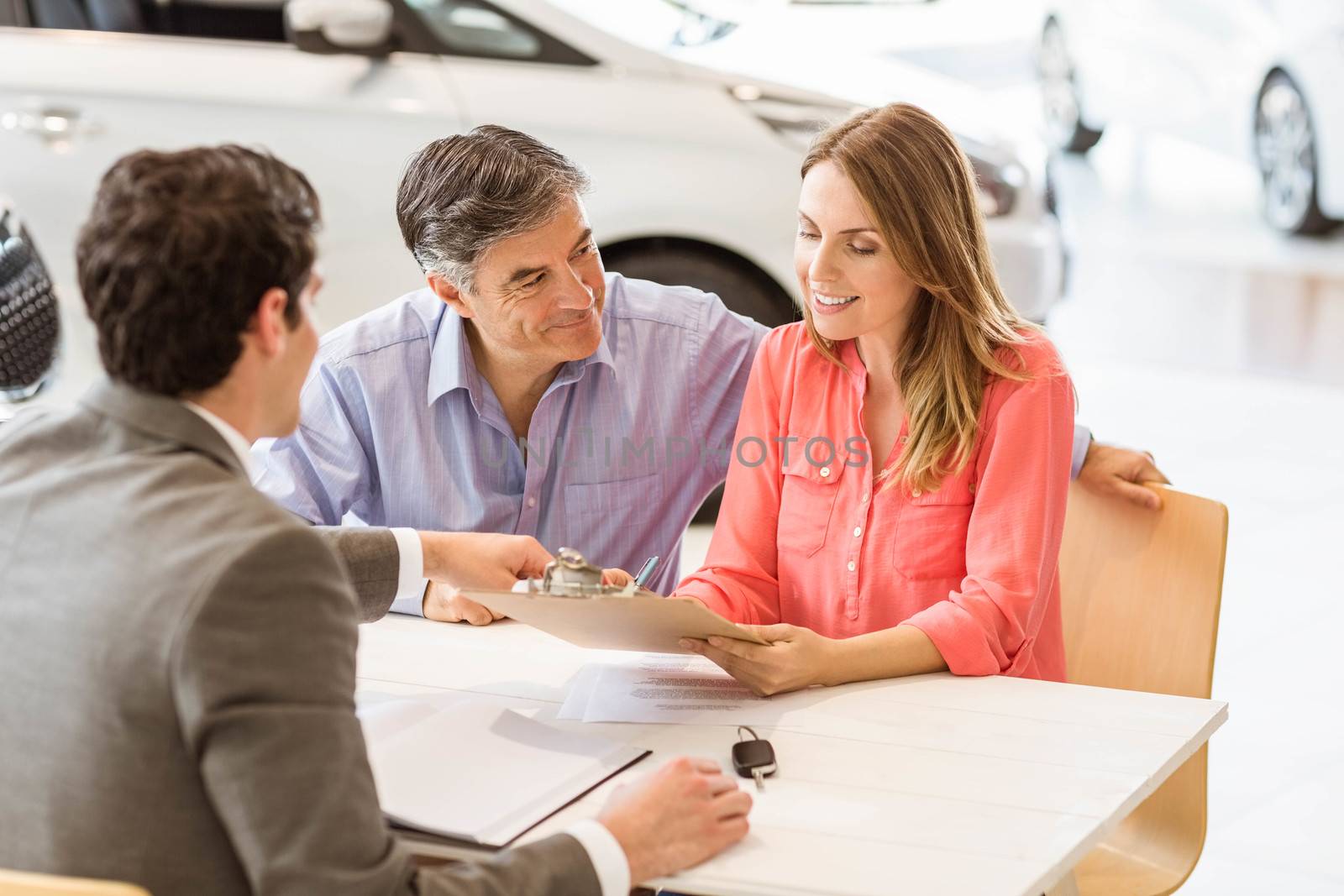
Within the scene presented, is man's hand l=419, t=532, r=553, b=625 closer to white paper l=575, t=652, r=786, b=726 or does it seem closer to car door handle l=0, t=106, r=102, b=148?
white paper l=575, t=652, r=786, b=726

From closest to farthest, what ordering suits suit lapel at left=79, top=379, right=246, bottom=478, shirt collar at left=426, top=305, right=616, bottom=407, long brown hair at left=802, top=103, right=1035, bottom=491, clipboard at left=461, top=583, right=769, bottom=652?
1. suit lapel at left=79, top=379, right=246, bottom=478
2. clipboard at left=461, top=583, right=769, bottom=652
3. long brown hair at left=802, top=103, right=1035, bottom=491
4. shirt collar at left=426, top=305, right=616, bottom=407

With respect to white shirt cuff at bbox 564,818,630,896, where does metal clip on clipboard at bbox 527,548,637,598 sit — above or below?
above

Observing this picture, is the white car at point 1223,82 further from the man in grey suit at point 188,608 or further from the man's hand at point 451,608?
the man in grey suit at point 188,608

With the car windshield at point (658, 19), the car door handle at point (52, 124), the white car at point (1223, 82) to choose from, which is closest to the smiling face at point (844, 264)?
the car windshield at point (658, 19)

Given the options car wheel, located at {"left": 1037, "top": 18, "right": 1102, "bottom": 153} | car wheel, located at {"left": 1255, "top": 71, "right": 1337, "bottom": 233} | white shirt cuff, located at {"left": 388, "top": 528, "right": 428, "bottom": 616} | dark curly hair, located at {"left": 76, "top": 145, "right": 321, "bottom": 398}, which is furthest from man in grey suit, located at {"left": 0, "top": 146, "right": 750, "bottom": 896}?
car wheel, located at {"left": 1037, "top": 18, "right": 1102, "bottom": 153}

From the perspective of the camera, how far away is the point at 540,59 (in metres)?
3.69

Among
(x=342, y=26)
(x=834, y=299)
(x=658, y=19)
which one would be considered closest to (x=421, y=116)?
(x=342, y=26)

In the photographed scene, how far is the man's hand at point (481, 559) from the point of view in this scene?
1.81 m

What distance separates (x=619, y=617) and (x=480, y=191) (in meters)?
0.74

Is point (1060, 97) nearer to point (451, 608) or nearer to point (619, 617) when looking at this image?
point (451, 608)

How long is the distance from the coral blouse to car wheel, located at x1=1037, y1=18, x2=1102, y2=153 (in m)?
6.96

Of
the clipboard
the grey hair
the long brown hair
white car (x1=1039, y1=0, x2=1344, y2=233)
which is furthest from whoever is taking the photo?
white car (x1=1039, y1=0, x2=1344, y2=233)

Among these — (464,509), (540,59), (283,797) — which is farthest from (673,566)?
(540,59)

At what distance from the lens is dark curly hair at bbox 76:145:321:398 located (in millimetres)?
1214
